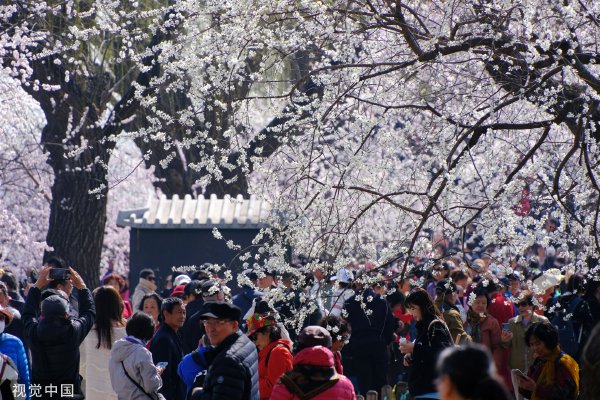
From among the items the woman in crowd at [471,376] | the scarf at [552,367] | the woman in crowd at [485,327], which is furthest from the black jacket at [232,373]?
the woman in crowd at [485,327]

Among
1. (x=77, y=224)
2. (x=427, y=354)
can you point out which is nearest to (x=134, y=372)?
(x=427, y=354)

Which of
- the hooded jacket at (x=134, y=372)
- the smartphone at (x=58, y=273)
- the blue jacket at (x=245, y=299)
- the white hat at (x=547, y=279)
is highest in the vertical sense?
the white hat at (x=547, y=279)

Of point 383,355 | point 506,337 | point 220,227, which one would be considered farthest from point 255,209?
point 506,337

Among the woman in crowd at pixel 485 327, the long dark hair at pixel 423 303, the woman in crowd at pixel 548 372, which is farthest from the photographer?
the woman in crowd at pixel 485 327

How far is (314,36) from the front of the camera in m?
8.44

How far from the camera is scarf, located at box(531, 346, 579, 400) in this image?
762cm

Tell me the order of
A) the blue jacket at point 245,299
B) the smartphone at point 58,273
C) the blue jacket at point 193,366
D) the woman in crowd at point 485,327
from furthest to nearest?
the blue jacket at point 245,299, the woman in crowd at point 485,327, the smartphone at point 58,273, the blue jacket at point 193,366

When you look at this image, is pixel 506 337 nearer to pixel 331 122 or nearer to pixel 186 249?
pixel 331 122

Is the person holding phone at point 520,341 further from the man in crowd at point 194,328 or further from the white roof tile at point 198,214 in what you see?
the white roof tile at point 198,214

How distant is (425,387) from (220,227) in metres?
8.10

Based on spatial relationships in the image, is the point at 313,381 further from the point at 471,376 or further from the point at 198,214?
the point at 198,214

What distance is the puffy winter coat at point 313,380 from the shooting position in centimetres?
637

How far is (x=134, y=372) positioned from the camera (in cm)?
781

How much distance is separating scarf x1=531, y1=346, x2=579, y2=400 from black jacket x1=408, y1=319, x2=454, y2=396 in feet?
2.35
